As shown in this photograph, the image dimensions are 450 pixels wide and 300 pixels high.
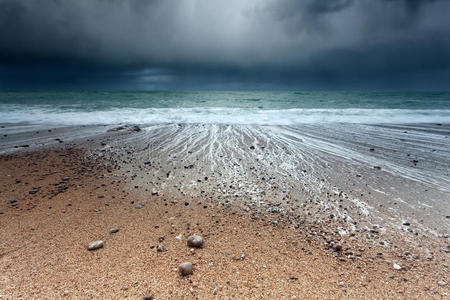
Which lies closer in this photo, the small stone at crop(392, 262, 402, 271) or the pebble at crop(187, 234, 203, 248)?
the small stone at crop(392, 262, 402, 271)

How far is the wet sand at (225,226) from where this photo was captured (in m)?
2.01

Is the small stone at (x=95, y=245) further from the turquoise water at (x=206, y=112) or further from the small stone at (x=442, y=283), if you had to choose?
the turquoise water at (x=206, y=112)

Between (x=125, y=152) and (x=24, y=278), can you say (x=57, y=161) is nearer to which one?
(x=125, y=152)

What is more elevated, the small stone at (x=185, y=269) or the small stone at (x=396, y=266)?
the small stone at (x=185, y=269)

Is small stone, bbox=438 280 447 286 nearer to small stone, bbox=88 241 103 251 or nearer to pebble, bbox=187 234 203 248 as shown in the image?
pebble, bbox=187 234 203 248

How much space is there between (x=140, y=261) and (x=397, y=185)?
4.45m

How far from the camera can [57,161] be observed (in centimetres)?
525

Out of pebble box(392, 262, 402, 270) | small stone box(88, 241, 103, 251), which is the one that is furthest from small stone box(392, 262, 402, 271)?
small stone box(88, 241, 103, 251)

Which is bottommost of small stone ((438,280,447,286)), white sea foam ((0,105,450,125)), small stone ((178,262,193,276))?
small stone ((438,280,447,286))

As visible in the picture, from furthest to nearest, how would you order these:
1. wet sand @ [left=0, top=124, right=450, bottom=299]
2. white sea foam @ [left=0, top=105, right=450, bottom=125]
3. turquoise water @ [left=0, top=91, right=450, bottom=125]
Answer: turquoise water @ [left=0, top=91, right=450, bottom=125]
white sea foam @ [left=0, top=105, right=450, bottom=125]
wet sand @ [left=0, top=124, right=450, bottom=299]

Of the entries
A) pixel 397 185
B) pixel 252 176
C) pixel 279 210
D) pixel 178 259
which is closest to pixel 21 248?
pixel 178 259

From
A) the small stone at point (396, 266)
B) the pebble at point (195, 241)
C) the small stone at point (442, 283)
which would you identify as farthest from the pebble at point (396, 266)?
the pebble at point (195, 241)

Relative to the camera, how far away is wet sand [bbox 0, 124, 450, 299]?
2012 millimetres

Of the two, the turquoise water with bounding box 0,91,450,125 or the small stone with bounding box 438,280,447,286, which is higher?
the turquoise water with bounding box 0,91,450,125
